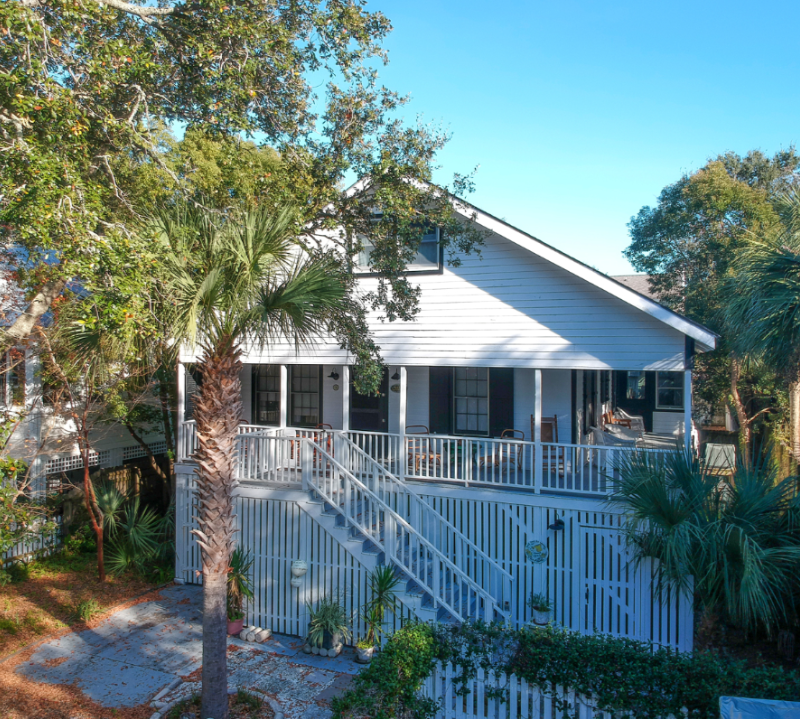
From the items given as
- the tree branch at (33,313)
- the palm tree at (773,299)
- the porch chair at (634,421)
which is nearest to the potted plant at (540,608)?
the palm tree at (773,299)

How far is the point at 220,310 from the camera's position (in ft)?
21.9

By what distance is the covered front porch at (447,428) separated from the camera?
10.7m

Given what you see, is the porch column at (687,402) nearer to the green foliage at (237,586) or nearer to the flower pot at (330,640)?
the flower pot at (330,640)

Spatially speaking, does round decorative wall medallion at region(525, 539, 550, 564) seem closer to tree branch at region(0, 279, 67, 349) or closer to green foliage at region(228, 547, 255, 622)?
green foliage at region(228, 547, 255, 622)

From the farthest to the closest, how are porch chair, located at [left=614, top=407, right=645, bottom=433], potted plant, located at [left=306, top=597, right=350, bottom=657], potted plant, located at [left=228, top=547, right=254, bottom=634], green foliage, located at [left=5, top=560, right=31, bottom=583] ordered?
porch chair, located at [left=614, top=407, right=645, bottom=433] < green foliage, located at [left=5, top=560, right=31, bottom=583] < potted plant, located at [left=228, top=547, right=254, bottom=634] < potted plant, located at [left=306, top=597, right=350, bottom=657]

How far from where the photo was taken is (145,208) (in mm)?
7113

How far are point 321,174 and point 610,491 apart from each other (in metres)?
7.18

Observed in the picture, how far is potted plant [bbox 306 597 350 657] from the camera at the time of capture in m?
9.38

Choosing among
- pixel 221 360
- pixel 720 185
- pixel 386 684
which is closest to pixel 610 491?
pixel 386 684

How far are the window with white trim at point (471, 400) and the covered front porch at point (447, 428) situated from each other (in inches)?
0.9

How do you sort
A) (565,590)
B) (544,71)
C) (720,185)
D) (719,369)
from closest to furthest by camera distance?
1. (565,590)
2. (544,71)
3. (720,185)
4. (719,369)

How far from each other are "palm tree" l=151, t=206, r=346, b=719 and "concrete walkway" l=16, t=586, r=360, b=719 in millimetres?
1386

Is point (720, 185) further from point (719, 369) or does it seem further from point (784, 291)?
point (784, 291)

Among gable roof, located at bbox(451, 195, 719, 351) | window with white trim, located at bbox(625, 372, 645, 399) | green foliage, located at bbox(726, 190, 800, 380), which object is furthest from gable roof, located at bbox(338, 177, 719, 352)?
window with white trim, located at bbox(625, 372, 645, 399)
